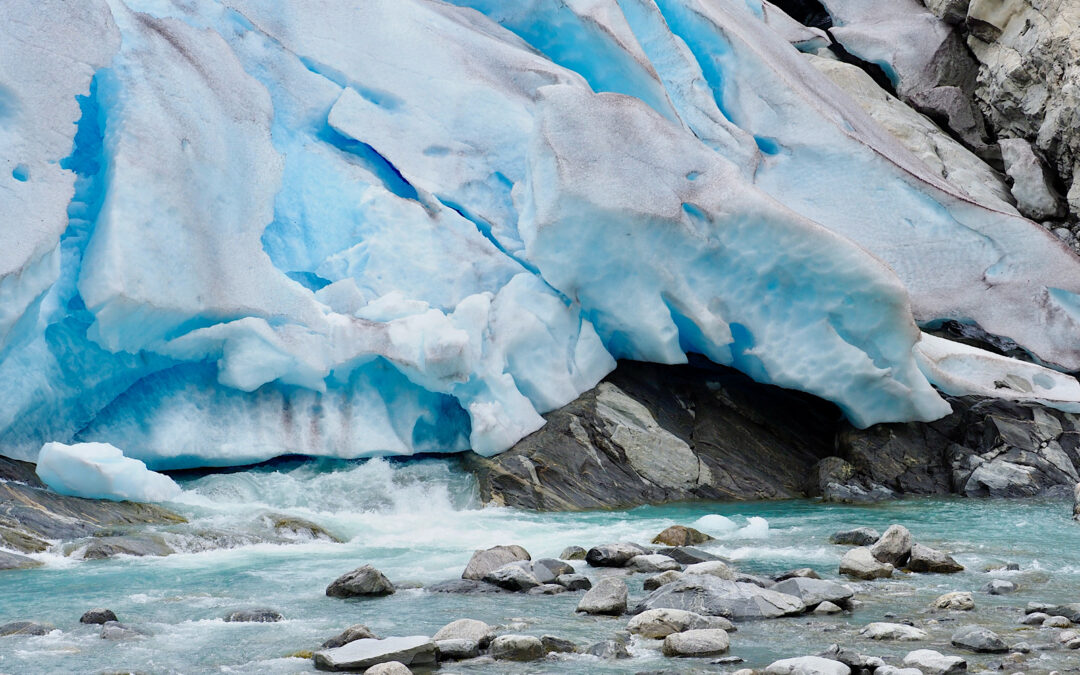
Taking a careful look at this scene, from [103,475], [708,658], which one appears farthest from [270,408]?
[708,658]

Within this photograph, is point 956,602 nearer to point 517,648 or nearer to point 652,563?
point 652,563

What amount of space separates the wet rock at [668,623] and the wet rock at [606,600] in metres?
0.31

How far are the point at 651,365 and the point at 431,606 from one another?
5662 mm

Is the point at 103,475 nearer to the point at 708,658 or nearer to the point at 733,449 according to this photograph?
the point at 708,658

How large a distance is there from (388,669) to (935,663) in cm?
193

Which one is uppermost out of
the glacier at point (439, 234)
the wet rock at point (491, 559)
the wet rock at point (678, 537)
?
the glacier at point (439, 234)

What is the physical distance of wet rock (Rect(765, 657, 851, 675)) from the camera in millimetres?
3771

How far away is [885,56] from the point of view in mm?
16438

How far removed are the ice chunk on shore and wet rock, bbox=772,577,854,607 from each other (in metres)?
4.38

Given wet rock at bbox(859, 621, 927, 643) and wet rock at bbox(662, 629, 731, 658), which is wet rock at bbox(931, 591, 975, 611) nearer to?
wet rock at bbox(859, 621, 927, 643)

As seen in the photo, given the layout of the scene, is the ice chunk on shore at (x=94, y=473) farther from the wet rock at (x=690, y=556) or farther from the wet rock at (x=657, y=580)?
the wet rock at (x=657, y=580)

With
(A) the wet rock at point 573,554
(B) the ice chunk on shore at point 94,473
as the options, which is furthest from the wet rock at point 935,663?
(B) the ice chunk on shore at point 94,473

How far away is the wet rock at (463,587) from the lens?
5.61 metres

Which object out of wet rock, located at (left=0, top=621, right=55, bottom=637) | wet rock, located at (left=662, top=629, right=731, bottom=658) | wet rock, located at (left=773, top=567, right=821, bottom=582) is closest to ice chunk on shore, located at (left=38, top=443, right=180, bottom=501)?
wet rock, located at (left=0, top=621, right=55, bottom=637)
